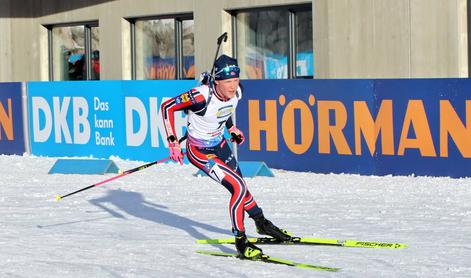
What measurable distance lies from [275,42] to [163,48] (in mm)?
3741

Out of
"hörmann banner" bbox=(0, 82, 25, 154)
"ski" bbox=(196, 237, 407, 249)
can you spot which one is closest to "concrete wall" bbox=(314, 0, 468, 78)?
"hörmann banner" bbox=(0, 82, 25, 154)

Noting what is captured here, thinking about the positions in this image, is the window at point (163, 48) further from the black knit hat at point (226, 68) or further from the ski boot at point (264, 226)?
the black knit hat at point (226, 68)

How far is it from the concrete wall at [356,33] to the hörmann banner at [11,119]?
4.07 metres

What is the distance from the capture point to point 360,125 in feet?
52.5

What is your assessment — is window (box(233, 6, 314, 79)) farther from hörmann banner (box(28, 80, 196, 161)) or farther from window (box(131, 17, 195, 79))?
hörmann banner (box(28, 80, 196, 161))

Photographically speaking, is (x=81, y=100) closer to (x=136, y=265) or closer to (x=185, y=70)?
(x=185, y=70)

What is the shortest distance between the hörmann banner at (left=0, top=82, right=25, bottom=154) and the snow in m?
3.31

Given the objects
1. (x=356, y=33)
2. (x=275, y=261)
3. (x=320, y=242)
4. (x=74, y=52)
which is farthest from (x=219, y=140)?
(x=74, y=52)

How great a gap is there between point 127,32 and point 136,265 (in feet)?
54.5

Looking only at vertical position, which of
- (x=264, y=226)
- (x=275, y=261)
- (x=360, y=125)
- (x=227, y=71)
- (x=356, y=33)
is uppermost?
(x=356, y=33)

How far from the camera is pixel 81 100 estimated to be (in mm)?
20219

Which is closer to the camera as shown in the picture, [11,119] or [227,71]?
[227,71]

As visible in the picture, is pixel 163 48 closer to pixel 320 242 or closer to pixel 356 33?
pixel 356 33

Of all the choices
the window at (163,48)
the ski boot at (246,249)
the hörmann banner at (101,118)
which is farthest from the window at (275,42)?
the ski boot at (246,249)
